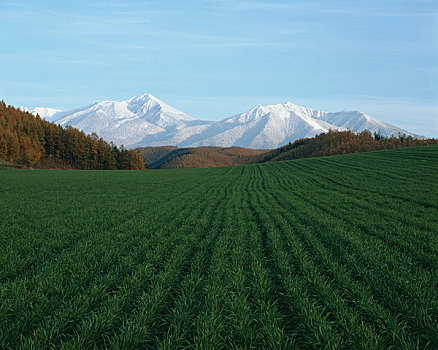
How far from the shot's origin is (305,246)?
841 centimetres

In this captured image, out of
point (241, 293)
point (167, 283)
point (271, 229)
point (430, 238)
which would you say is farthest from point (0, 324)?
point (430, 238)

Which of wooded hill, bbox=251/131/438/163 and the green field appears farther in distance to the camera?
wooded hill, bbox=251/131/438/163

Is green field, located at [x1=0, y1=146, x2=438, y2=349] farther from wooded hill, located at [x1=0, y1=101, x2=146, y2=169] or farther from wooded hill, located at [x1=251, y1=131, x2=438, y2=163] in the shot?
wooded hill, located at [x1=251, y1=131, x2=438, y2=163]

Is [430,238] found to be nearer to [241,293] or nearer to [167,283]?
[241,293]

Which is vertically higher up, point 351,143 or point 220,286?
point 351,143

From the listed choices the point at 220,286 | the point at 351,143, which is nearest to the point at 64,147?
the point at 220,286

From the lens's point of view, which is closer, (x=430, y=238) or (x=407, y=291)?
(x=407, y=291)

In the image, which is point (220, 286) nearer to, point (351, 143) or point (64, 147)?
point (64, 147)

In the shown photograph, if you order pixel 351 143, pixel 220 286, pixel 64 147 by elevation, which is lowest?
pixel 220 286

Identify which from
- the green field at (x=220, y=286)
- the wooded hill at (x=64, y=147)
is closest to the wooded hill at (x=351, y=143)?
the wooded hill at (x=64, y=147)

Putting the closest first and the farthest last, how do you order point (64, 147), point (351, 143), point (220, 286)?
point (220, 286) < point (64, 147) < point (351, 143)

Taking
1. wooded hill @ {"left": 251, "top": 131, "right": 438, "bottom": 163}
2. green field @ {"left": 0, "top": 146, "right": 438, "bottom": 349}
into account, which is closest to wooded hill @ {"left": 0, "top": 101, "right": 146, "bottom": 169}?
wooded hill @ {"left": 251, "top": 131, "right": 438, "bottom": 163}

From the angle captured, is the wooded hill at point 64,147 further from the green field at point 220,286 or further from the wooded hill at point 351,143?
the green field at point 220,286

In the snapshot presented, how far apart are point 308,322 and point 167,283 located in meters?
3.25
